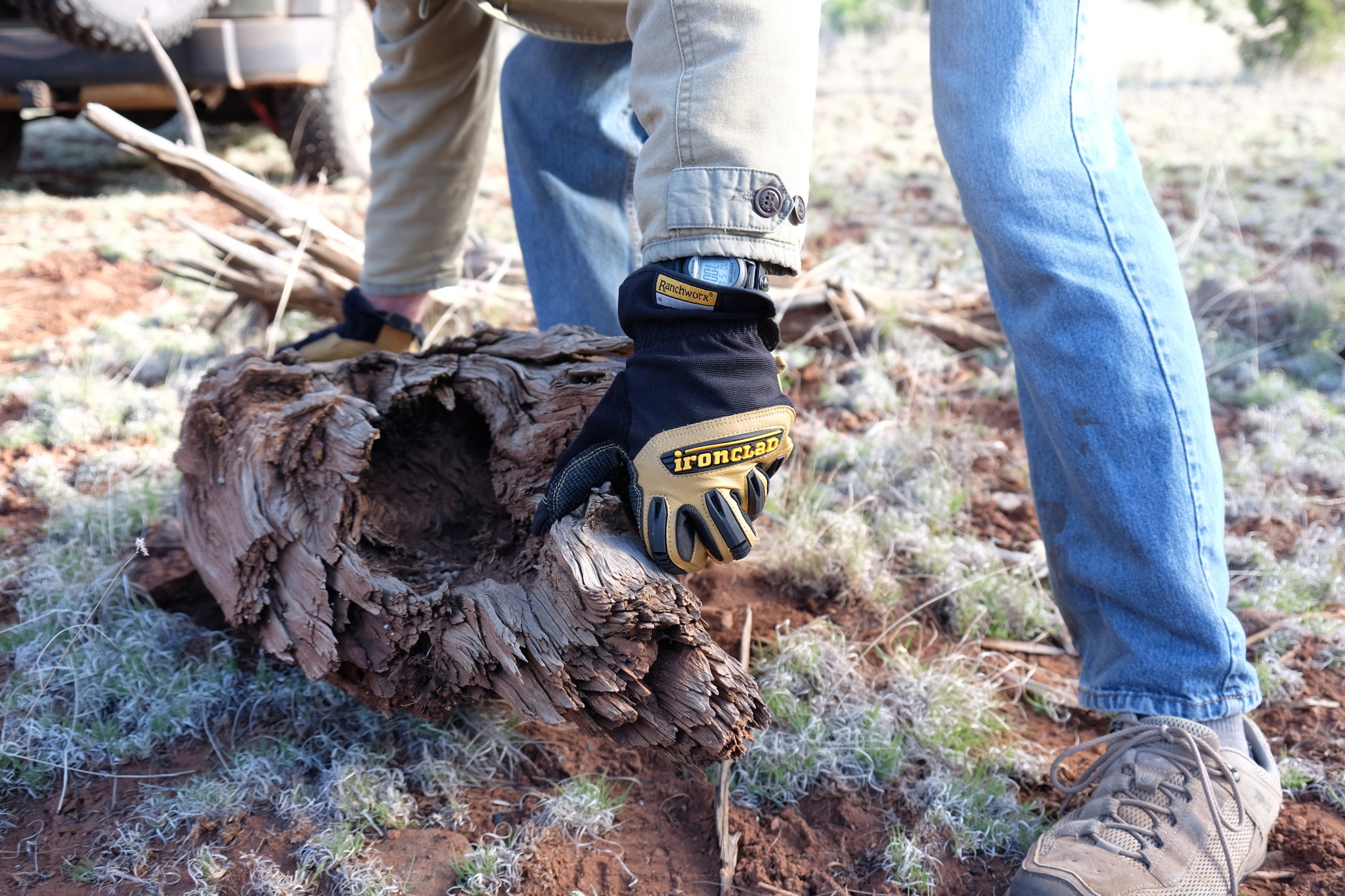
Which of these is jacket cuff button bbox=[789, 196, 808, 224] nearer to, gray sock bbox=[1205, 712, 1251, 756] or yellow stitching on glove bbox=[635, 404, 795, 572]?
yellow stitching on glove bbox=[635, 404, 795, 572]

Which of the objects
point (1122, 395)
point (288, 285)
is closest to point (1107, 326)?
point (1122, 395)

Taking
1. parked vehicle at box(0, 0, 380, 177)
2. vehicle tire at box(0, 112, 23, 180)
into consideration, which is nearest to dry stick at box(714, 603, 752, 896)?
parked vehicle at box(0, 0, 380, 177)

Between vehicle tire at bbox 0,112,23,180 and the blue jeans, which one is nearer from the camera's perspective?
the blue jeans

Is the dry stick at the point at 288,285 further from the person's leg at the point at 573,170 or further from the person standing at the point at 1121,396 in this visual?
the person standing at the point at 1121,396

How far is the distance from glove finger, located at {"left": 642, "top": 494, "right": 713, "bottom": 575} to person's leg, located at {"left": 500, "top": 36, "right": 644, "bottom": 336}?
117 centimetres

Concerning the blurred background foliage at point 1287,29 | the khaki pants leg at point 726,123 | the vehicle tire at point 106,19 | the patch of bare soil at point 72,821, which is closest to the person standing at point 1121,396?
the khaki pants leg at point 726,123

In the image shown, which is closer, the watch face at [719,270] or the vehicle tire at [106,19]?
the watch face at [719,270]

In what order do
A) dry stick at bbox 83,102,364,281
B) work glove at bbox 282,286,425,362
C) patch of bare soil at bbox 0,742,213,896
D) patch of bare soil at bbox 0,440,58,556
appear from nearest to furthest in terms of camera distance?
patch of bare soil at bbox 0,742,213,896 < patch of bare soil at bbox 0,440,58,556 < work glove at bbox 282,286,425,362 < dry stick at bbox 83,102,364,281

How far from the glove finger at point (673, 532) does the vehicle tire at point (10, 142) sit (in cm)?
614

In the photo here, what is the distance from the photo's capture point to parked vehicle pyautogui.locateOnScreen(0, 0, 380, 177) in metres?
4.16

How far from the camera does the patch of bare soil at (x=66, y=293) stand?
3.45m

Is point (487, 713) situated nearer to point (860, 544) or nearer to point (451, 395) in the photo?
point (451, 395)

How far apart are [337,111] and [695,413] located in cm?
471

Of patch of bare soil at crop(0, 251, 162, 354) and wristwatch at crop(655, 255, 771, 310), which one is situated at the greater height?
wristwatch at crop(655, 255, 771, 310)
